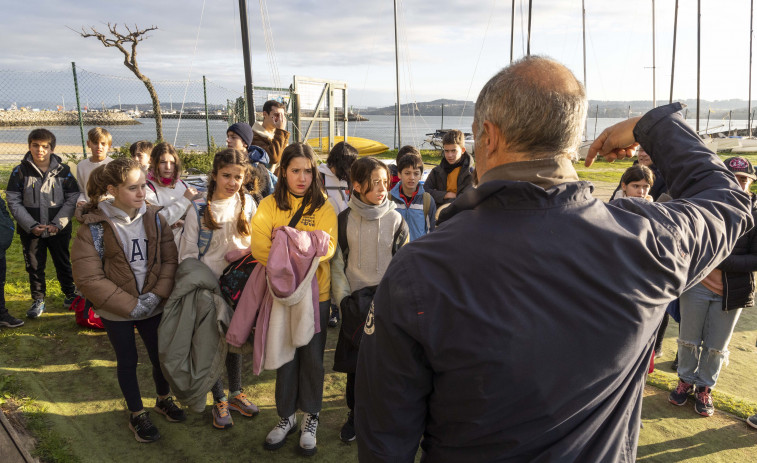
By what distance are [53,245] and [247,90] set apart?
3183 mm

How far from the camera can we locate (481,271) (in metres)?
0.95

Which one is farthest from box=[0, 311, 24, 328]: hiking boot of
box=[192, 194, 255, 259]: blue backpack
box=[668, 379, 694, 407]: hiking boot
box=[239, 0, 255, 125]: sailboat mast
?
box=[668, 379, 694, 407]: hiking boot

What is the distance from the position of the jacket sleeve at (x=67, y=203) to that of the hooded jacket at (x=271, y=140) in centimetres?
195

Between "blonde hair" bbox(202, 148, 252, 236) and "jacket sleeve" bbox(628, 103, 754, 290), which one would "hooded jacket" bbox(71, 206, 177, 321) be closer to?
"blonde hair" bbox(202, 148, 252, 236)

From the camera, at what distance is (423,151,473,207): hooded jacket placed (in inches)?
211

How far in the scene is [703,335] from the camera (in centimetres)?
372

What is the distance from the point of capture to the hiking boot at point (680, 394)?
3.73 m

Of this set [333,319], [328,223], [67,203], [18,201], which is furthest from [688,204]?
[18,201]

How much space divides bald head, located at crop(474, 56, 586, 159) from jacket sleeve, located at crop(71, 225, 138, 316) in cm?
277

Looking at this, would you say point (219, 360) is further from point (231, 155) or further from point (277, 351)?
point (231, 155)

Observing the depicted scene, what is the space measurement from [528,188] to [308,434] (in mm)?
2743

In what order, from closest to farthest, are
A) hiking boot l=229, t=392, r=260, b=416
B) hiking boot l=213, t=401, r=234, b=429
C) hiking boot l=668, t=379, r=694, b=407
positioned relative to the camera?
hiking boot l=213, t=401, r=234, b=429
hiking boot l=229, t=392, r=260, b=416
hiking boot l=668, t=379, r=694, b=407

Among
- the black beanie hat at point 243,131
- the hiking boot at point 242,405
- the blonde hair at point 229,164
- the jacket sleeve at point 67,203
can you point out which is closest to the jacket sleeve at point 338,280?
the blonde hair at point 229,164

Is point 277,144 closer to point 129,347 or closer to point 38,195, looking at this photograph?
point 38,195
